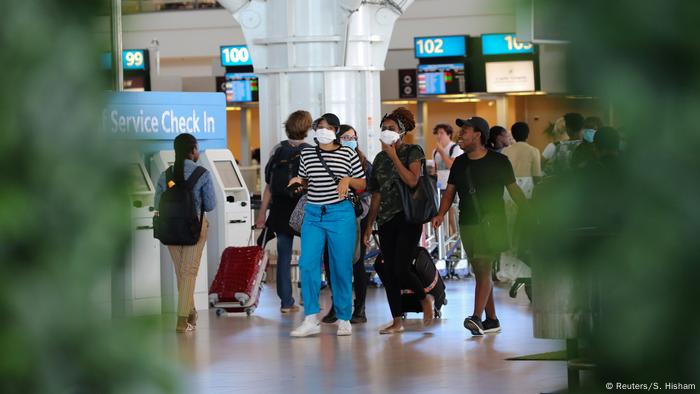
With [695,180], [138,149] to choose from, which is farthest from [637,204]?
[138,149]

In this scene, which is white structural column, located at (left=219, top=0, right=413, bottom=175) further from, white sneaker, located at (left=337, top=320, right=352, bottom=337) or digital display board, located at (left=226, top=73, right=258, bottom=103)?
digital display board, located at (left=226, top=73, right=258, bottom=103)

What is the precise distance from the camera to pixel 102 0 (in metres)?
1.10

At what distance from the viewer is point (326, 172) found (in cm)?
929

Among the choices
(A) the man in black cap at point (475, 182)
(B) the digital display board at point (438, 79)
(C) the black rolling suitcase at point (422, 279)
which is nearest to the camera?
(A) the man in black cap at point (475, 182)

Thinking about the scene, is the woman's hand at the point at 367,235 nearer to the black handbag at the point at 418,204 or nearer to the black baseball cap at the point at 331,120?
the black handbag at the point at 418,204

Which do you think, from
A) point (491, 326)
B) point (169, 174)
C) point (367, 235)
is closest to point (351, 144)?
point (367, 235)

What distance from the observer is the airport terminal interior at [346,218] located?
102 cm

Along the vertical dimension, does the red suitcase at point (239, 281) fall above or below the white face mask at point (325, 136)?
below

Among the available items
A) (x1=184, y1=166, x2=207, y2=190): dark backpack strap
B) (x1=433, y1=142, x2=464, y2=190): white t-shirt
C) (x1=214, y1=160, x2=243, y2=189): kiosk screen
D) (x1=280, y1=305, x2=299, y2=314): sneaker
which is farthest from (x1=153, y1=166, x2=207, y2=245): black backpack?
(x1=433, y1=142, x2=464, y2=190): white t-shirt

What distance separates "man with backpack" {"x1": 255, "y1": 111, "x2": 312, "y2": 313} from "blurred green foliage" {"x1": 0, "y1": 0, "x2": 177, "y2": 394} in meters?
9.89

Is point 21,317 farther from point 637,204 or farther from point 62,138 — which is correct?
point 637,204

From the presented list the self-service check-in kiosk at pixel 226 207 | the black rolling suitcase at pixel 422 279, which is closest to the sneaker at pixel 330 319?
the black rolling suitcase at pixel 422 279

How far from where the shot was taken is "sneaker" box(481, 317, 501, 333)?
9.56 m

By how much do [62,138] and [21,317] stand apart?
0.51 feet
